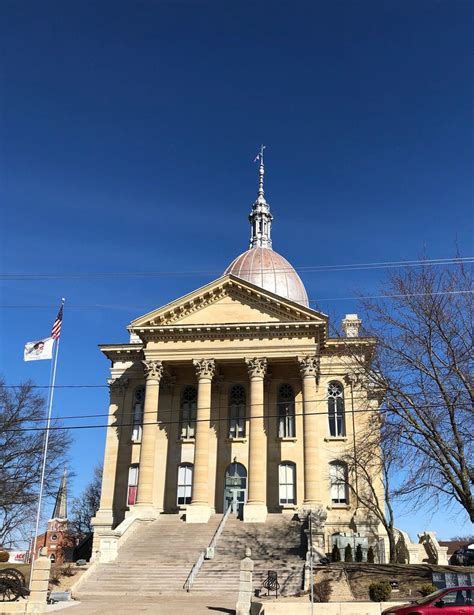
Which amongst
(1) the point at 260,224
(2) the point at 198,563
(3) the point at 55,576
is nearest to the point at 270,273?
(1) the point at 260,224

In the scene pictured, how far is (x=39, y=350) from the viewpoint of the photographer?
93.0ft

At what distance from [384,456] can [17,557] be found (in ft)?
163

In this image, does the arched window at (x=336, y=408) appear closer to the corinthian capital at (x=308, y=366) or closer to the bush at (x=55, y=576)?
the corinthian capital at (x=308, y=366)

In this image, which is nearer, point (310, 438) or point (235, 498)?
point (310, 438)

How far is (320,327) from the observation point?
3931 cm

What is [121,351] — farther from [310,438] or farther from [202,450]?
[310,438]

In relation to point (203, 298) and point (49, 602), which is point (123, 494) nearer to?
point (203, 298)

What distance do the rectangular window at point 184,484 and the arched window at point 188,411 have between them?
2.23 metres

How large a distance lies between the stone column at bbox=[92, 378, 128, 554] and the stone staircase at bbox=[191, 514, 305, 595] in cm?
950

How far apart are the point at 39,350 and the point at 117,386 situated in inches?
670

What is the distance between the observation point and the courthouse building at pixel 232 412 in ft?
125

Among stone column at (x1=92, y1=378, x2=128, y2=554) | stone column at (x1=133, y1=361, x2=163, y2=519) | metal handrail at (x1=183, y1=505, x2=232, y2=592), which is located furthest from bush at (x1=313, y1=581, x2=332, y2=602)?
stone column at (x1=92, y1=378, x2=128, y2=554)

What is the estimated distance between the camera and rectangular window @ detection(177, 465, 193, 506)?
41.3m

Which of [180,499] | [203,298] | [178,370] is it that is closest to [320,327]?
[203,298]
